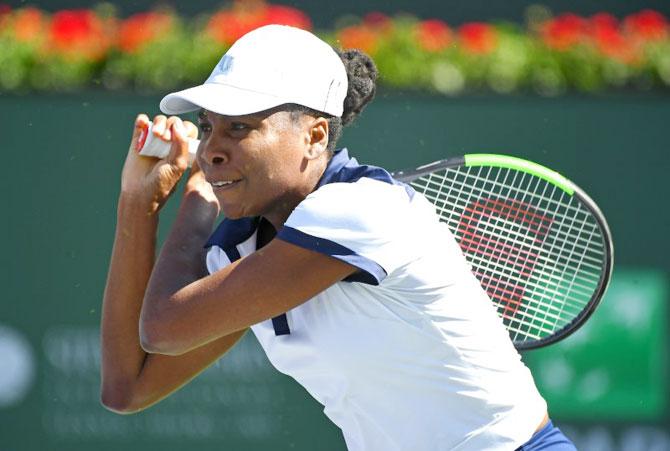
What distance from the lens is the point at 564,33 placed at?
239 inches

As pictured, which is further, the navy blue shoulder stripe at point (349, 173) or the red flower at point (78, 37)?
the red flower at point (78, 37)

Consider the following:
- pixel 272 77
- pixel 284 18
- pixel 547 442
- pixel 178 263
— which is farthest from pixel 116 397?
pixel 284 18

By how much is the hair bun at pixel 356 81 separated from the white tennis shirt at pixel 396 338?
213mm

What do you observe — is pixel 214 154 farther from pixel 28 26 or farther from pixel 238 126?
pixel 28 26

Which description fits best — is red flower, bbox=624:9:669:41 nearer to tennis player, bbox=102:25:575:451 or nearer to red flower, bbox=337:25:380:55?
red flower, bbox=337:25:380:55

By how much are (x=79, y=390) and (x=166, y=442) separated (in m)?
0.47

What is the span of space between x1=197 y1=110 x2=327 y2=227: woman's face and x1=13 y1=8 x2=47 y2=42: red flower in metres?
3.74

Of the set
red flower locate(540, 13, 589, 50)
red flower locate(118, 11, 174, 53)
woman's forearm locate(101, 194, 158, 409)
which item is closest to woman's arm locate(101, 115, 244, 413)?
woman's forearm locate(101, 194, 158, 409)

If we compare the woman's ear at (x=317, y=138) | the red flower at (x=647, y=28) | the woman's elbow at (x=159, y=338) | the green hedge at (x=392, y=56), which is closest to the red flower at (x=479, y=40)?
the green hedge at (x=392, y=56)

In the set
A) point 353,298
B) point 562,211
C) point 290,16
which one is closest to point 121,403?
point 353,298

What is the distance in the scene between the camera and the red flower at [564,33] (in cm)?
598

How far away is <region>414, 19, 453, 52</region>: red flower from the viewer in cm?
594

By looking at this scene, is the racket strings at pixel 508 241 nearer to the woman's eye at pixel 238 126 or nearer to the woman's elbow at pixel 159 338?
the woman's eye at pixel 238 126

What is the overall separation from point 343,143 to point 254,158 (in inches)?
126
